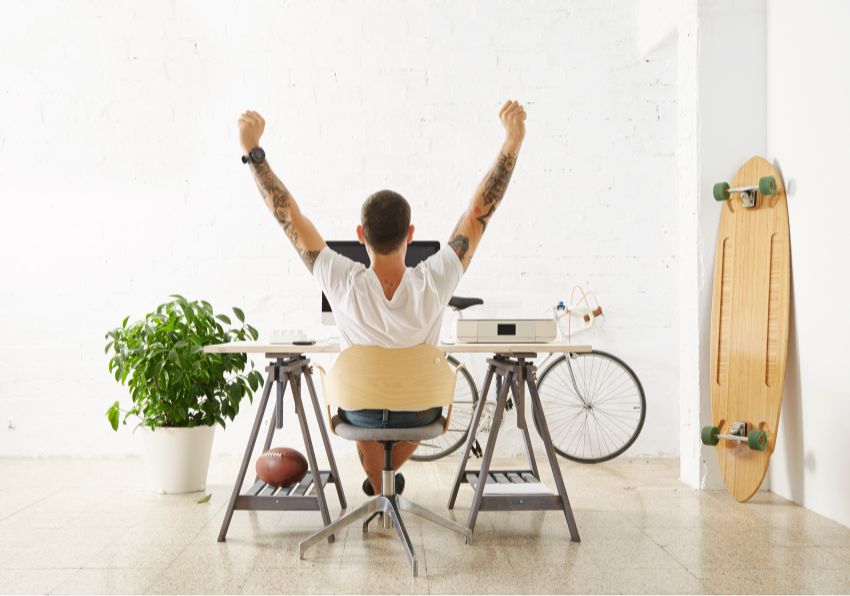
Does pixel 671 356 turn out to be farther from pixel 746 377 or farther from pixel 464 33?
pixel 464 33

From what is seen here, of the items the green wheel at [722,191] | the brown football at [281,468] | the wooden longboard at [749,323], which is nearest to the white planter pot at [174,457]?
the brown football at [281,468]

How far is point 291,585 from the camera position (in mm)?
2320

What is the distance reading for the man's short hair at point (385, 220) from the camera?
2.50 meters

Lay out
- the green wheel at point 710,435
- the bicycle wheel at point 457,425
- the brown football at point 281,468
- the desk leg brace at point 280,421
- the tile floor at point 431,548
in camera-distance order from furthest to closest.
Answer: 1. the bicycle wheel at point 457,425
2. the green wheel at point 710,435
3. the brown football at point 281,468
4. the desk leg brace at point 280,421
5. the tile floor at point 431,548

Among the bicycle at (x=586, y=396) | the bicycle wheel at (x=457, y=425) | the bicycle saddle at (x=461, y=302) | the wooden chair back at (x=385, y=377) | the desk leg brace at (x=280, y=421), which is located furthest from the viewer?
the bicycle at (x=586, y=396)

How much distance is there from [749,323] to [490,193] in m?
1.47

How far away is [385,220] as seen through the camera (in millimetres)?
2504

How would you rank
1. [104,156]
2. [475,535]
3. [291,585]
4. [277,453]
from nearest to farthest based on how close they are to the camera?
[291,585], [475,535], [277,453], [104,156]

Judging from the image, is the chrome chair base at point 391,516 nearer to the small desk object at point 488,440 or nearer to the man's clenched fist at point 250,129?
the small desk object at point 488,440

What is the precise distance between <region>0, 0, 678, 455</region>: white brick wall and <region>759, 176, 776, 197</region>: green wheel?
48.4 inches

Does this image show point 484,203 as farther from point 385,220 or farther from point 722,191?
point 722,191

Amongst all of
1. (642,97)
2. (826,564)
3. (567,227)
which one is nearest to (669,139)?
(642,97)

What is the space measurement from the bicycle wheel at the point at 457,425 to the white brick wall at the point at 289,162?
460 millimetres

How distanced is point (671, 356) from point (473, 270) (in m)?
1.23
